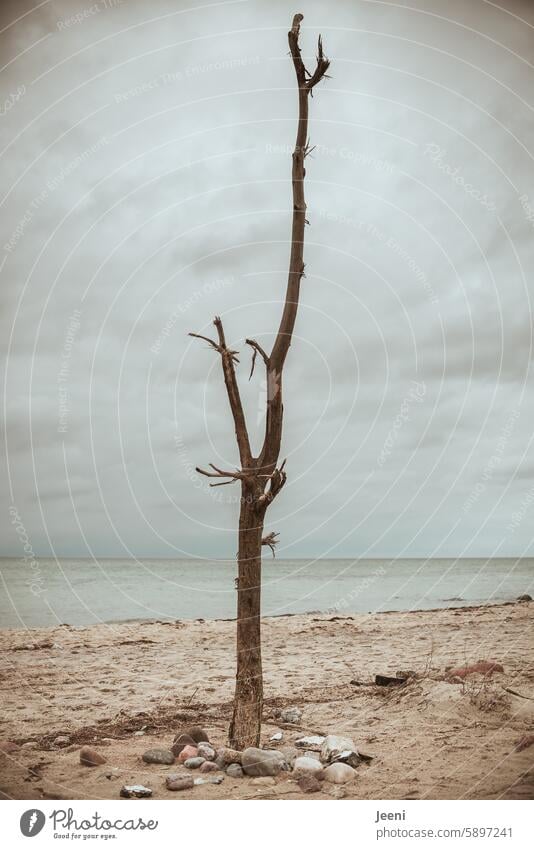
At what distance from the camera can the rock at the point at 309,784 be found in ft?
15.6

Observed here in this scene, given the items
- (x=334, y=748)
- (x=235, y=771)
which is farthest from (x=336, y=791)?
(x=235, y=771)

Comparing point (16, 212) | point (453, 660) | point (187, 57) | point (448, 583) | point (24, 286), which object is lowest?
point (448, 583)

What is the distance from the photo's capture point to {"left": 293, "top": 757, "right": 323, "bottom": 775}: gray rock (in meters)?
4.97

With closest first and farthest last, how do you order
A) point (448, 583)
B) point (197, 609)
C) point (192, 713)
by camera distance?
point (192, 713) < point (197, 609) < point (448, 583)

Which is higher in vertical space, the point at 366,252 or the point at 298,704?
the point at 366,252

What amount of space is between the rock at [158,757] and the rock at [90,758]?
0.35 meters

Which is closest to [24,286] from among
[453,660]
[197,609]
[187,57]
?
[187,57]

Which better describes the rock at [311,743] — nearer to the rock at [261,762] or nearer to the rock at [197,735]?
the rock at [261,762]

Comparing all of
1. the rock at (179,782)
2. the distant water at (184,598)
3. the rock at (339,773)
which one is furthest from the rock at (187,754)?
the distant water at (184,598)

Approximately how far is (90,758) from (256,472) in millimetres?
2648

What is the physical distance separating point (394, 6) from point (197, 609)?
2014cm

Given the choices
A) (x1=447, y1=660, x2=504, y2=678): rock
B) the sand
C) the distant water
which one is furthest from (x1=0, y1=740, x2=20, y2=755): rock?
the distant water

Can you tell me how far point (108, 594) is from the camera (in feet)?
99.8
